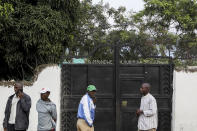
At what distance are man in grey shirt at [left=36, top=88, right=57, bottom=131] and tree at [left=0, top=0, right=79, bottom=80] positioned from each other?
5113 mm

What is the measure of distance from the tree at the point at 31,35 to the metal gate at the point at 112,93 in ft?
A: 9.21

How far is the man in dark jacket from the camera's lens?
18.9 feet

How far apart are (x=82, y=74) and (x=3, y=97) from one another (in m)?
2.08

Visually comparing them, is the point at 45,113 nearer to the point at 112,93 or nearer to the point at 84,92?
the point at 84,92

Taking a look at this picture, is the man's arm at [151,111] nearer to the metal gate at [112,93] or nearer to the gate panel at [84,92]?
the metal gate at [112,93]

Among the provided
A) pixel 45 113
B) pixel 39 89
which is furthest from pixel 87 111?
pixel 39 89

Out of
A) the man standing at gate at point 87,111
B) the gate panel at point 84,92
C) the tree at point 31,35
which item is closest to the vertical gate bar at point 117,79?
the gate panel at point 84,92

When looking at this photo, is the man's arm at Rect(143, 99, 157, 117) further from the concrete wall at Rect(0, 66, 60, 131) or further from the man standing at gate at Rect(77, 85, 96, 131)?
the concrete wall at Rect(0, 66, 60, 131)

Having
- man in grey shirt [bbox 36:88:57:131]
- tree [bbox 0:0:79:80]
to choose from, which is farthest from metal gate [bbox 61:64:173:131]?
tree [bbox 0:0:79:80]

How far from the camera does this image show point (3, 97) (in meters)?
8.06

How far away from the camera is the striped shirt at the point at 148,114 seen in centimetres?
615

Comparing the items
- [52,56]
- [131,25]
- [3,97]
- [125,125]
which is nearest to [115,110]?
[125,125]

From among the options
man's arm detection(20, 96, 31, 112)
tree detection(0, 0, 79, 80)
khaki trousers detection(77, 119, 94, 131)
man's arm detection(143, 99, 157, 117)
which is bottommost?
khaki trousers detection(77, 119, 94, 131)

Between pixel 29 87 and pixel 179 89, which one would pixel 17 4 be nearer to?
pixel 29 87
